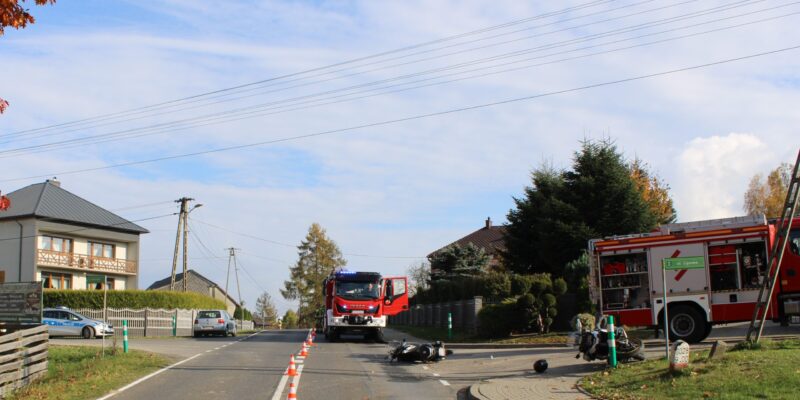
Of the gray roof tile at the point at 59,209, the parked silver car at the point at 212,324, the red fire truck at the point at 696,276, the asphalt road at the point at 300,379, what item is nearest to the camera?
the asphalt road at the point at 300,379

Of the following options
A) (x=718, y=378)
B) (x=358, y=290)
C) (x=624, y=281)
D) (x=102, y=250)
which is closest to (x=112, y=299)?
(x=102, y=250)

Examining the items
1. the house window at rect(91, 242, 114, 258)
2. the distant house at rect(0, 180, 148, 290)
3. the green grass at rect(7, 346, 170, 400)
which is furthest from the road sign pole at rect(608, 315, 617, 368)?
the house window at rect(91, 242, 114, 258)

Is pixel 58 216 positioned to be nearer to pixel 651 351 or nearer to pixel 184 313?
pixel 184 313

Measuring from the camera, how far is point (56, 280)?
55000 millimetres

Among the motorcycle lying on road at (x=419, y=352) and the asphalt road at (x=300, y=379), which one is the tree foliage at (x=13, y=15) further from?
the motorcycle lying on road at (x=419, y=352)

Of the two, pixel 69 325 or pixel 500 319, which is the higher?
pixel 500 319

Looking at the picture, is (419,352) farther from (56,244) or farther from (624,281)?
(56,244)

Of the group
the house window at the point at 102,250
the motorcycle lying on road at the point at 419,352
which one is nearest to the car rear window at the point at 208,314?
the house window at the point at 102,250

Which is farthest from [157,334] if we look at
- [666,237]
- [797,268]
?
[797,268]

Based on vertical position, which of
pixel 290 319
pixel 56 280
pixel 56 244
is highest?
pixel 56 244

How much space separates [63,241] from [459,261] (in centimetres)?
2955

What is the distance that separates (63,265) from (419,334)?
31.3m

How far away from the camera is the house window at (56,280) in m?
53.9

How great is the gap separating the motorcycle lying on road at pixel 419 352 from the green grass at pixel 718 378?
18.4 ft
